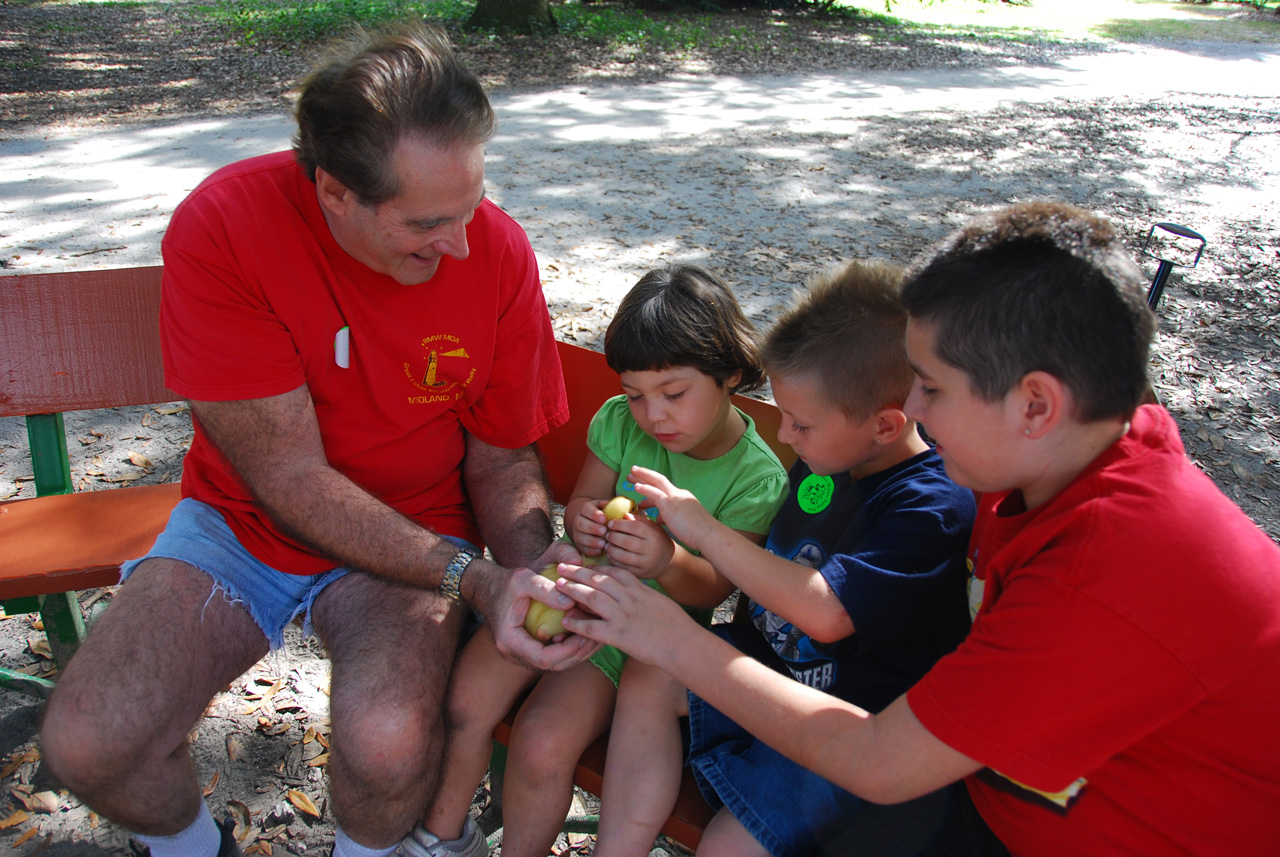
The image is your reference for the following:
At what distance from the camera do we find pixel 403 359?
8.26ft

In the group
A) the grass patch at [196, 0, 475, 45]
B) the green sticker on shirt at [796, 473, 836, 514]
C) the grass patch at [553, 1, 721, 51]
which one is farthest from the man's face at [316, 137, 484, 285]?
the grass patch at [553, 1, 721, 51]

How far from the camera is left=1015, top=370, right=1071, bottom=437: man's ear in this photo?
1478mm

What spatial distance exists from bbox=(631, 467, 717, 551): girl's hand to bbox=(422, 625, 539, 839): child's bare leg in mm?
586

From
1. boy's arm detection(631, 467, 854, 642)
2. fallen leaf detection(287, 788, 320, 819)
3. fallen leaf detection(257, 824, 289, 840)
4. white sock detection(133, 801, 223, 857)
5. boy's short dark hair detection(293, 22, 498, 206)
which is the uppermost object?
boy's short dark hair detection(293, 22, 498, 206)

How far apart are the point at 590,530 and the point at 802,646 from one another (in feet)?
1.97

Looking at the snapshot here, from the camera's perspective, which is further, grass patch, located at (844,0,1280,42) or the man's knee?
grass patch, located at (844,0,1280,42)

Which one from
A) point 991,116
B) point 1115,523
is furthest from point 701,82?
point 1115,523

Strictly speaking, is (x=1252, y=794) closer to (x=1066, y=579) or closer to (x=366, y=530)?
(x=1066, y=579)

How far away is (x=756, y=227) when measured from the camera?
7531 mm

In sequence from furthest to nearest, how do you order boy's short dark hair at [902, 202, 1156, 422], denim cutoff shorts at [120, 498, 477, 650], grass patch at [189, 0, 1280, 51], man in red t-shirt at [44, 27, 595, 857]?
grass patch at [189, 0, 1280, 51] → denim cutoff shorts at [120, 498, 477, 650] → man in red t-shirt at [44, 27, 595, 857] → boy's short dark hair at [902, 202, 1156, 422]

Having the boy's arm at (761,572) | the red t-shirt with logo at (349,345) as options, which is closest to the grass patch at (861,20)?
the red t-shirt with logo at (349,345)

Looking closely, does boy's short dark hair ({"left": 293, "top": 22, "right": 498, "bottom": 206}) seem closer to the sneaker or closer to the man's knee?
the man's knee

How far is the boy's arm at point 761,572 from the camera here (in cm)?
186

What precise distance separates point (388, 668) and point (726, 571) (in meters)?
0.86
